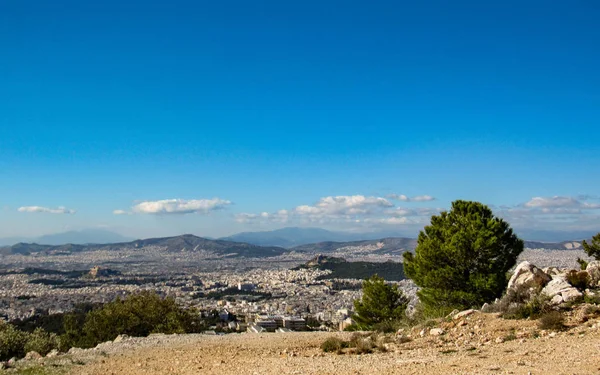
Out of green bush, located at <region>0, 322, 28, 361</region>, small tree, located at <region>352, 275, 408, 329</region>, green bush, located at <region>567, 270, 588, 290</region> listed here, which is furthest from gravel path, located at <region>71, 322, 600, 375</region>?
small tree, located at <region>352, 275, 408, 329</region>

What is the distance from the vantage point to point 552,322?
12383mm

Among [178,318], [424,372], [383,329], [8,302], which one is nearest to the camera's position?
[424,372]

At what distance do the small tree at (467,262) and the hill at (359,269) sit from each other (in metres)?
78.6

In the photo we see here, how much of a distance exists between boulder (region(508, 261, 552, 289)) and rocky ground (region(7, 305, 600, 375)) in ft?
8.59

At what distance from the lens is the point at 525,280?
53.8ft

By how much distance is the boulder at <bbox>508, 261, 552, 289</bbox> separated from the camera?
16125mm

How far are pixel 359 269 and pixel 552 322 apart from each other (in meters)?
108

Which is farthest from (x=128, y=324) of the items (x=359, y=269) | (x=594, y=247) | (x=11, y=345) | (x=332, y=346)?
(x=359, y=269)

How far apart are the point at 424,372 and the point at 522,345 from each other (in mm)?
3563

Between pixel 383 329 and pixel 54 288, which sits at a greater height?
pixel 383 329

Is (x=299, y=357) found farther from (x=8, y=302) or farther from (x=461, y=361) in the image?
(x=8, y=302)

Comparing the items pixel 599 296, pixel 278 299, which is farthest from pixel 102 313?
pixel 278 299

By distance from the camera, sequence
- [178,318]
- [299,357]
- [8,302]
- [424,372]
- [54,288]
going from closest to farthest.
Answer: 1. [424,372]
2. [299,357]
3. [178,318]
4. [8,302]
5. [54,288]

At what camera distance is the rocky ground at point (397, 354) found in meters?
9.41
